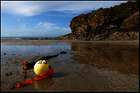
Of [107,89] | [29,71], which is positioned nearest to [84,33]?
[29,71]

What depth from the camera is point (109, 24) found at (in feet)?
182

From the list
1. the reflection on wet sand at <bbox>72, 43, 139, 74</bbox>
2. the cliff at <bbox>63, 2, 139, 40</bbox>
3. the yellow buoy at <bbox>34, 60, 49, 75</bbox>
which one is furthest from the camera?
the cliff at <bbox>63, 2, 139, 40</bbox>

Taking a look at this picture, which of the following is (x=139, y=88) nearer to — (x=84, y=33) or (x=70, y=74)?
(x=70, y=74)

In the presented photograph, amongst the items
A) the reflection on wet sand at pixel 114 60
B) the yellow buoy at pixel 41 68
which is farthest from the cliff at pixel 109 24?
the yellow buoy at pixel 41 68

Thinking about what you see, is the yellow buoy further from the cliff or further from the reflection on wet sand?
Result: the cliff

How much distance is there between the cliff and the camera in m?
50.4

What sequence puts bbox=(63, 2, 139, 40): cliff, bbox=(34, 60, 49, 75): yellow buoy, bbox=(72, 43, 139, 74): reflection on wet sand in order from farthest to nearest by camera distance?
bbox=(63, 2, 139, 40): cliff → bbox=(72, 43, 139, 74): reflection on wet sand → bbox=(34, 60, 49, 75): yellow buoy

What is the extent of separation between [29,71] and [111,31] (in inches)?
1612

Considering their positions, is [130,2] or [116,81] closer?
[116,81]

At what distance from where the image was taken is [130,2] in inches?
2344

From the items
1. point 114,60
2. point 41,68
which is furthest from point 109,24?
point 41,68

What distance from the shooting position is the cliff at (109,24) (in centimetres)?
5044

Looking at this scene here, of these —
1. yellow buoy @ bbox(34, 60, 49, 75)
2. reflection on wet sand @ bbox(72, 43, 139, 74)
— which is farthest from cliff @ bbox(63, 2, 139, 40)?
yellow buoy @ bbox(34, 60, 49, 75)

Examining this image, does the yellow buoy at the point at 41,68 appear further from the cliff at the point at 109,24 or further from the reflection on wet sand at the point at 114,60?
the cliff at the point at 109,24
